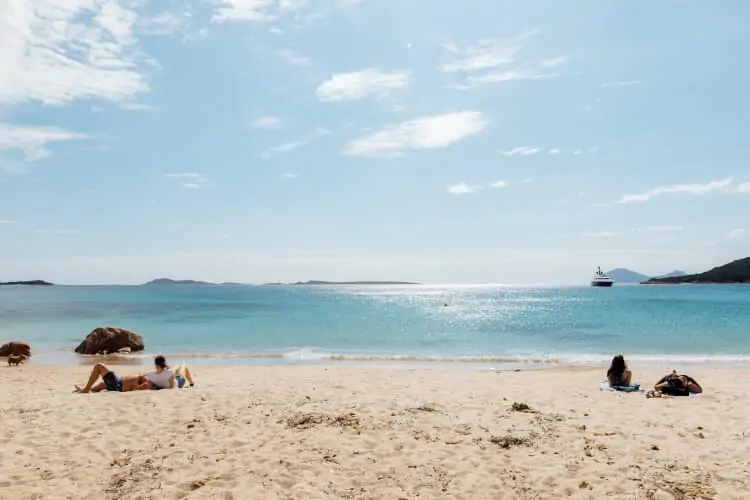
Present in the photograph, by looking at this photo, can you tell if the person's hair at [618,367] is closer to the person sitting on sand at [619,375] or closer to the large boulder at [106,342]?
the person sitting on sand at [619,375]

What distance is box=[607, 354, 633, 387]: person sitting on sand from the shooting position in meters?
15.4

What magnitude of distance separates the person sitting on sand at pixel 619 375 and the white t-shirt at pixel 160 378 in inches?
518

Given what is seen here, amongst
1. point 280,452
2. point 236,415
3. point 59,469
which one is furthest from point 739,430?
point 59,469

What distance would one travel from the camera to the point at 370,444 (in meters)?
9.36

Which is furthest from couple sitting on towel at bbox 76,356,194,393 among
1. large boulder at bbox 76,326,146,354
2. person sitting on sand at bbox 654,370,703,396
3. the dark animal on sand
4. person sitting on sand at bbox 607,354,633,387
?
large boulder at bbox 76,326,146,354

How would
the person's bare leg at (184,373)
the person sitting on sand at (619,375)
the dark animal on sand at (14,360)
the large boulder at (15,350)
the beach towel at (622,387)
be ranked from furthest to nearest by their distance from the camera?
the large boulder at (15,350) < the dark animal on sand at (14,360) < the person's bare leg at (184,373) < the person sitting on sand at (619,375) < the beach towel at (622,387)

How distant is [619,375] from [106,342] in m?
26.2

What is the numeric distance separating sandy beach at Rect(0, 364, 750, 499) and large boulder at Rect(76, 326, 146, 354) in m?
14.4

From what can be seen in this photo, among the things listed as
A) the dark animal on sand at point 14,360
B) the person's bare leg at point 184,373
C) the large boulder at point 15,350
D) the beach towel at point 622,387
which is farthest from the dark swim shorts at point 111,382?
the large boulder at point 15,350

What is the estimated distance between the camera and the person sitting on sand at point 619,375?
605 inches

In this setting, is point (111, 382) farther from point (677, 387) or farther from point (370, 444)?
point (677, 387)

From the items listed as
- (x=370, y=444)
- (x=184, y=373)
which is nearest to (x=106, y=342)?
(x=184, y=373)

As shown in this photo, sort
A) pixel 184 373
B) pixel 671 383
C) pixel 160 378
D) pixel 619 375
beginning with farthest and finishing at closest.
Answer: pixel 184 373, pixel 619 375, pixel 160 378, pixel 671 383

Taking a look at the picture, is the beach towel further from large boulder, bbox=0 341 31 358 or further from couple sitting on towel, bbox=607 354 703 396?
large boulder, bbox=0 341 31 358
